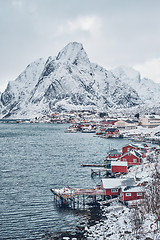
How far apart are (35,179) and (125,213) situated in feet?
65.2

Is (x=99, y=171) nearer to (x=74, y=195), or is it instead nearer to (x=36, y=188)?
(x=36, y=188)

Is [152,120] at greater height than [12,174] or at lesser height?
greater

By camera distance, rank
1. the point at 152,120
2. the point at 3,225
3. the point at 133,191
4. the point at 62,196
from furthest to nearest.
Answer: the point at 152,120, the point at 62,196, the point at 133,191, the point at 3,225

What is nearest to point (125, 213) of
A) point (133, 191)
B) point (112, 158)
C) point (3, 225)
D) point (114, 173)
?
point (133, 191)

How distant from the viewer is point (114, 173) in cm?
4694

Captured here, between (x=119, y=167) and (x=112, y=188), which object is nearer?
(x=112, y=188)

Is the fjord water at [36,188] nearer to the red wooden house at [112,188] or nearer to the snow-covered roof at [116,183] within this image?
the red wooden house at [112,188]

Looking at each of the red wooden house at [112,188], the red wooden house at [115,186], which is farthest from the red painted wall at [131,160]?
the red wooden house at [112,188]

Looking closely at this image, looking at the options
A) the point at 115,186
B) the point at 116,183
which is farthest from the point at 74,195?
the point at 116,183

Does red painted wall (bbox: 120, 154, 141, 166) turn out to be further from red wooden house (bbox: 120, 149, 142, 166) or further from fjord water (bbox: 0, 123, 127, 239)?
fjord water (bbox: 0, 123, 127, 239)

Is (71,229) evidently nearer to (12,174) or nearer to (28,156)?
(12,174)

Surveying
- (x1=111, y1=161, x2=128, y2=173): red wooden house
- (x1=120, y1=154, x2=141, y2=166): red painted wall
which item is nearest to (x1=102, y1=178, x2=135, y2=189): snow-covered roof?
(x1=111, y1=161, x2=128, y2=173): red wooden house

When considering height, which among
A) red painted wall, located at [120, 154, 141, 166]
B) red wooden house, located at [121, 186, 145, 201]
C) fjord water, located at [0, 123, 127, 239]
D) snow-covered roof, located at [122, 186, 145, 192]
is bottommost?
fjord water, located at [0, 123, 127, 239]

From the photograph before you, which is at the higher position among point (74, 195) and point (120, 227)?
point (74, 195)
